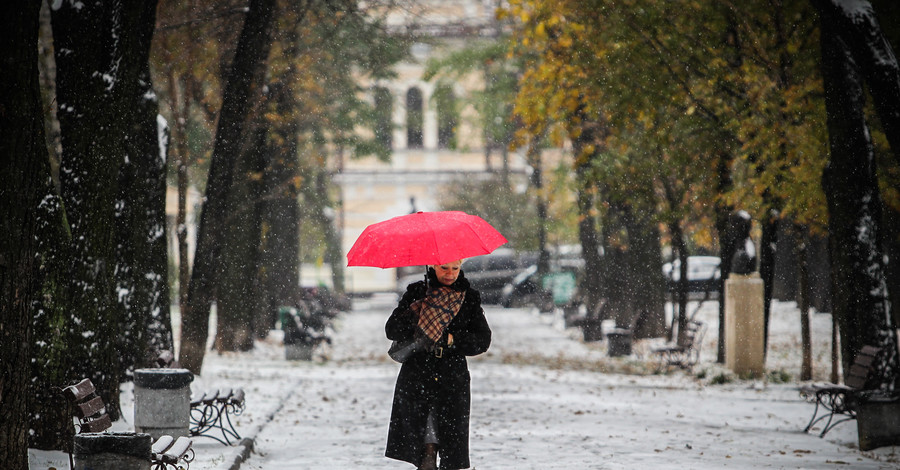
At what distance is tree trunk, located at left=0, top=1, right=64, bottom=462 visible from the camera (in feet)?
18.7

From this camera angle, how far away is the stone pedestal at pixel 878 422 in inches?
377

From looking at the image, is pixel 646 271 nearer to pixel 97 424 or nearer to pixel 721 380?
pixel 721 380

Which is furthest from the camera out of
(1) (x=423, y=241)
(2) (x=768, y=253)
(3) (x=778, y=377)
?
(2) (x=768, y=253)

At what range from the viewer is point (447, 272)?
6.27 metres

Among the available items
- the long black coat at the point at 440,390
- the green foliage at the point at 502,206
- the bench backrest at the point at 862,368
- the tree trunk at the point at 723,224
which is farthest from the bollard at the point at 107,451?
the green foliage at the point at 502,206

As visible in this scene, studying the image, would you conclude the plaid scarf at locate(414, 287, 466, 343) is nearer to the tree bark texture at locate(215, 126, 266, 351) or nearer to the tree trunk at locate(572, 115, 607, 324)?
the tree trunk at locate(572, 115, 607, 324)

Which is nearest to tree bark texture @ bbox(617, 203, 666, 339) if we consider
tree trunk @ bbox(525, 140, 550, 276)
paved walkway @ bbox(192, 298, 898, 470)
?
paved walkway @ bbox(192, 298, 898, 470)

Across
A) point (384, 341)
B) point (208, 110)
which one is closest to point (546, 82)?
point (208, 110)

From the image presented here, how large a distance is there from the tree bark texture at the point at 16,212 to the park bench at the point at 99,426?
763 mm

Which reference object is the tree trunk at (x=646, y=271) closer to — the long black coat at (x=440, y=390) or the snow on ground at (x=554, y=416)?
the snow on ground at (x=554, y=416)

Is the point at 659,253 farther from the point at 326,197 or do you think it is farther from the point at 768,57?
the point at 326,197

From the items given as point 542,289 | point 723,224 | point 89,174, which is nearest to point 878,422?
point 89,174

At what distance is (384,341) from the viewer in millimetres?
25641

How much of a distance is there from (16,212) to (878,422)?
7545mm
